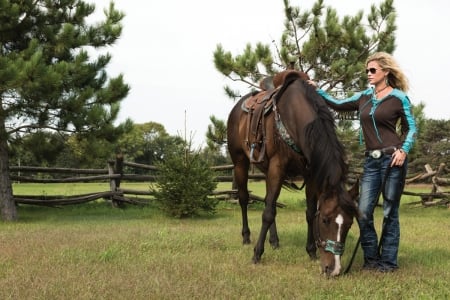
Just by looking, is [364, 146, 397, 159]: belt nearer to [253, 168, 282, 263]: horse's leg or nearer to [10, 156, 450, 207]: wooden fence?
[253, 168, 282, 263]: horse's leg

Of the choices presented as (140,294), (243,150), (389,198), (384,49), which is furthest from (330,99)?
(384,49)

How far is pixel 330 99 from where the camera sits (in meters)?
4.73

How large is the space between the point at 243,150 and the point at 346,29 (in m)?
5.97

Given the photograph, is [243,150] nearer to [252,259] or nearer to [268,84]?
[268,84]

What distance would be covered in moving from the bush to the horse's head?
5.58m

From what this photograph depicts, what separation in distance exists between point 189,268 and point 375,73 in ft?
8.30

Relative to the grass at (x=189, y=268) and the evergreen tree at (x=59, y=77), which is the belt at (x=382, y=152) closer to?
the grass at (x=189, y=268)

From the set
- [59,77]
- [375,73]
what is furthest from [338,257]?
[59,77]

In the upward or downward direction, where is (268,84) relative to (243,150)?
upward

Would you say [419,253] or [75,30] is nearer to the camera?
[419,253]

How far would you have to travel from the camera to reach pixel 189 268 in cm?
412

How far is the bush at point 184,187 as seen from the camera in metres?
9.21

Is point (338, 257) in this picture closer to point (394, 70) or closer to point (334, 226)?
point (334, 226)

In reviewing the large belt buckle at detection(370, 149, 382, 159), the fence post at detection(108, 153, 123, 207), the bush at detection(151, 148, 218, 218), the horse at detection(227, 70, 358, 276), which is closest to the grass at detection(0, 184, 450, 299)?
the horse at detection(227, 70, 358, 276)
